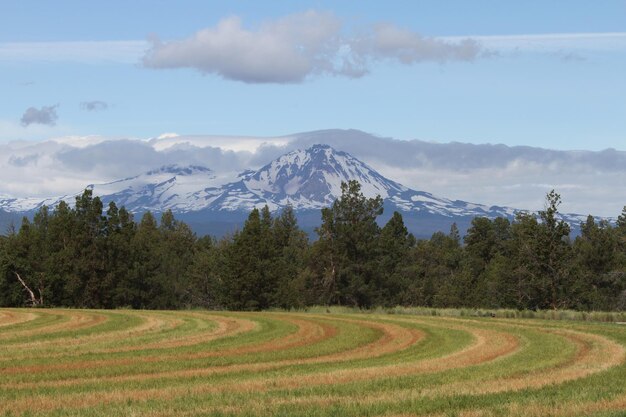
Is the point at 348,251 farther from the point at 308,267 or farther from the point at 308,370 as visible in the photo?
the point at 308,370

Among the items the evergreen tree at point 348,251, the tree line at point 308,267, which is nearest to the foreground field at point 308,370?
the tree line at point 308,267

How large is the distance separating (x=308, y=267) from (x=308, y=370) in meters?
78.9

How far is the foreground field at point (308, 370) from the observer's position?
623 inches

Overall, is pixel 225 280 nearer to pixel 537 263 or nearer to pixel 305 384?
pixel 537 263

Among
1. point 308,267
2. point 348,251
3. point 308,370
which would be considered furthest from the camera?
point 308,267

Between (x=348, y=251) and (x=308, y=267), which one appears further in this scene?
(x=308, y=267)

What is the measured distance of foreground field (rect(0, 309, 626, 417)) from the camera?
15.8m

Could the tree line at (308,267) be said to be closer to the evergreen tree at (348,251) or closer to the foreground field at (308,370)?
the evergreen tree at (348,251)

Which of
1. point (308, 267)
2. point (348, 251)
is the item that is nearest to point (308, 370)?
point (348, 251)

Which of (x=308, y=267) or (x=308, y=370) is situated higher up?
(x=308, y=370)

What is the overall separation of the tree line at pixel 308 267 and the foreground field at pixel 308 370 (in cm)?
4748

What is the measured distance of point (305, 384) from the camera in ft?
62.3

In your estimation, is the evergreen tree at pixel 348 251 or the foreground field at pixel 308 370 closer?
the foreground field at pixel 308 370

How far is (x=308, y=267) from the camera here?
3952 inches
